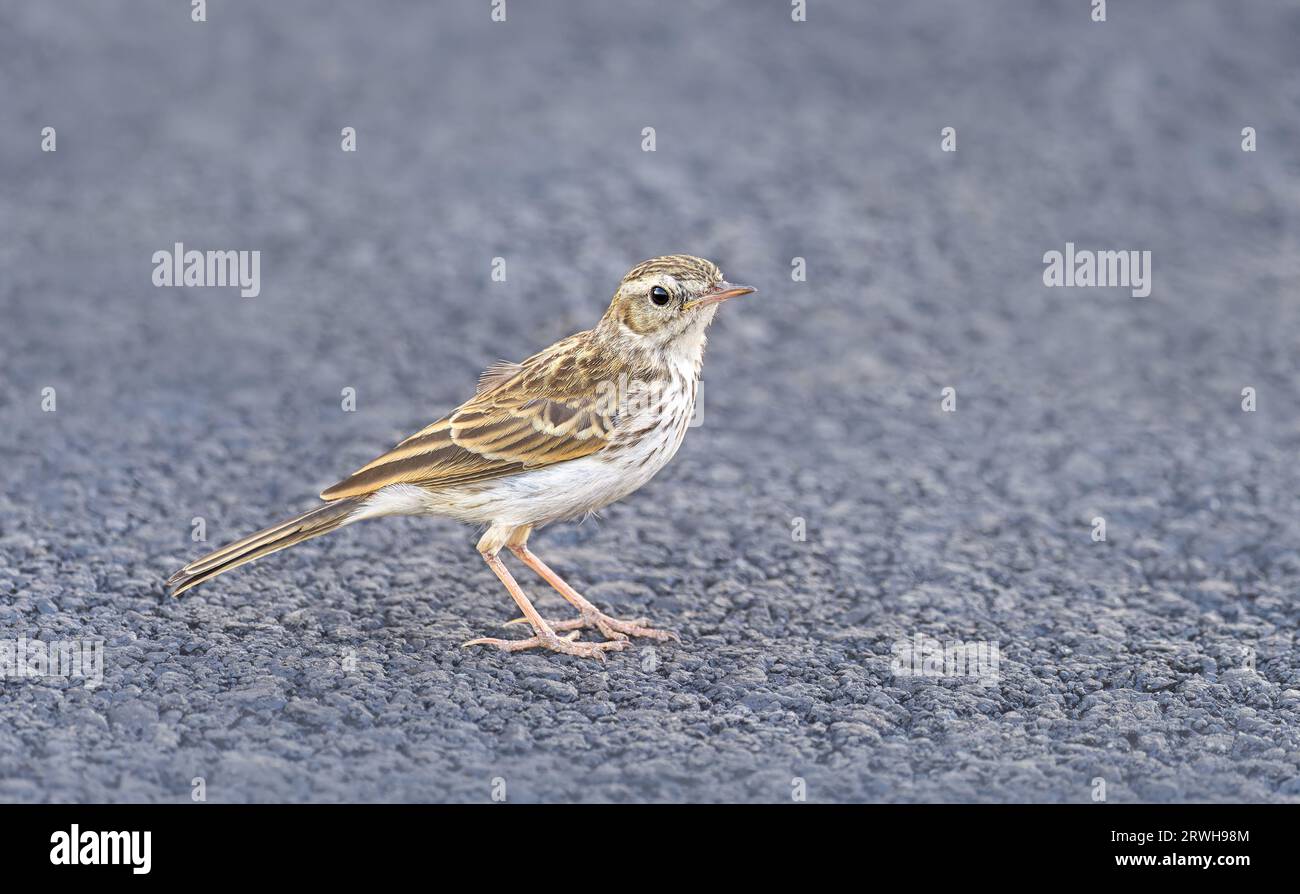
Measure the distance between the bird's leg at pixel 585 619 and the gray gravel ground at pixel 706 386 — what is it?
0.20 metres

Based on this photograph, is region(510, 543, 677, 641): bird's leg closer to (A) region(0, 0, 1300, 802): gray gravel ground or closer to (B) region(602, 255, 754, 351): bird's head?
(A) region(0, 0, 1300, 802): gray gravel ground

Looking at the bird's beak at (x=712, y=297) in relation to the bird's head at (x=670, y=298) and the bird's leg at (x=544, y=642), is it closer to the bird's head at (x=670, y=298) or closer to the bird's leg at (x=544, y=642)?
the bird's head at (x=670, y=298)

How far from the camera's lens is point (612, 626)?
722 cm

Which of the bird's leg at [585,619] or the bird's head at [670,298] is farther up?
the bird's head at [670,298]

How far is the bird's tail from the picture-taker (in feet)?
22.6

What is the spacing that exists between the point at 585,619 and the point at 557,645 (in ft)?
1.00

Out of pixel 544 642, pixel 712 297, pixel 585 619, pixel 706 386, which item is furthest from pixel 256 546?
pixel 706 386

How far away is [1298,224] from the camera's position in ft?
38.1

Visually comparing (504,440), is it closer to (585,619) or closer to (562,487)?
(562,487)

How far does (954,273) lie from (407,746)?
6.17 m

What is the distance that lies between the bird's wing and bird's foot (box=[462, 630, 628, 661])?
2.31 ft

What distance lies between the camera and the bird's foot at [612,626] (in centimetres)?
718

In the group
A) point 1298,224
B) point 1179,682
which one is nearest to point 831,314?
point 1298,224

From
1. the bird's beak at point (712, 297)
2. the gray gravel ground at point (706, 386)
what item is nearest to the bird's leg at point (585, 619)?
the gray gravel ground at point (706, 386)
